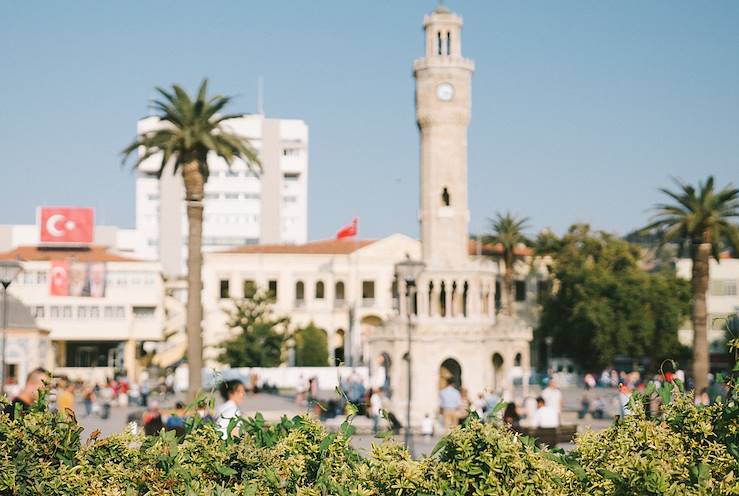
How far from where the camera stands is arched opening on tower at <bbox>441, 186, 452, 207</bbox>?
48.2 metres

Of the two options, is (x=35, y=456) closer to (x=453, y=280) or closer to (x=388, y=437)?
(x=388, y=437)

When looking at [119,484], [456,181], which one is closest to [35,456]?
[119,484]

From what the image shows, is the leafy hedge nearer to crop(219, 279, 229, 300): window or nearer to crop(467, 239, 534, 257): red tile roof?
crop(219, 279, 229, 300): window

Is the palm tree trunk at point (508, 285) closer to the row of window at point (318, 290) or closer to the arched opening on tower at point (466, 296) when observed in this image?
the row of window at point (318, 290)

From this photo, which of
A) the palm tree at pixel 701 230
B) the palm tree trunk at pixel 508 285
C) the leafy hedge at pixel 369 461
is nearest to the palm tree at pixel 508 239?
the palm tree trunk at pixel 508 285

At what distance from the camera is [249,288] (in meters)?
70.8

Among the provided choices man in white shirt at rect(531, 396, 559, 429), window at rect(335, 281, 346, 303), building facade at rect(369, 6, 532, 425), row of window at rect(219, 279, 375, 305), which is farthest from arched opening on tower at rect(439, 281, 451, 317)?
man in white shirt at rect(531, 396, 559, 429)

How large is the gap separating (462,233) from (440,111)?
543cm

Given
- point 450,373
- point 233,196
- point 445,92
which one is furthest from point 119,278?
point 233,196

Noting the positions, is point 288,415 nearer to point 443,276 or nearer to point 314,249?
point 443,276

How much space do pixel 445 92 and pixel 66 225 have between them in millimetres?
39155

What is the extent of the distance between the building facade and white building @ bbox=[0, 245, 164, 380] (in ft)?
71.1

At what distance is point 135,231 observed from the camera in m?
105

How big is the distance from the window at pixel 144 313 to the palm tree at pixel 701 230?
3871 cm
